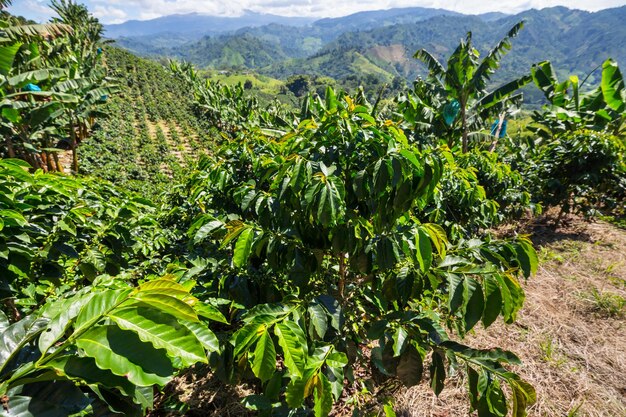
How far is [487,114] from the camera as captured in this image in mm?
8570

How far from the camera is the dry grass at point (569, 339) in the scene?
8.49ft

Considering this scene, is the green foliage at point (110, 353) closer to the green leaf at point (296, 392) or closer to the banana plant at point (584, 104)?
the green leaf at point (296, 392)

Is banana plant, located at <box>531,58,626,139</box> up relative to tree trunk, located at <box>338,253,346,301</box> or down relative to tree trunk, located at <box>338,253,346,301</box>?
up

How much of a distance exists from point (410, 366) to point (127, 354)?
146 centimetres

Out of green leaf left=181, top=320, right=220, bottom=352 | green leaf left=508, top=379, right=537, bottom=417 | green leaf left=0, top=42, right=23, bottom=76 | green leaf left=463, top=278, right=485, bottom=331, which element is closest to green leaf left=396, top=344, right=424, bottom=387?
green leaf left=463, top=278, right=485, bottom=331

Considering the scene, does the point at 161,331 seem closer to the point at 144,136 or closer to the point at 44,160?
the point at 44,160

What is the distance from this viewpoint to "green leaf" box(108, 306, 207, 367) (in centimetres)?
81

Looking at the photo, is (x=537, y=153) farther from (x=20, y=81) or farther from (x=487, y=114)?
(x=20, y=81)

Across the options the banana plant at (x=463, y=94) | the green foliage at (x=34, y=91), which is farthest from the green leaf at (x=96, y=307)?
the banana plant at (x=463, y=94)

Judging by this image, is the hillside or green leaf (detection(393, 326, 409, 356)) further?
the hillside

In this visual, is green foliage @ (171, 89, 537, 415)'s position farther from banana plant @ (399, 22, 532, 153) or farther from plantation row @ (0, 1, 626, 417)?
banana plant @ (399, 22, 532, 153)

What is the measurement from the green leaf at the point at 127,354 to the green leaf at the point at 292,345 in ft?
1.93

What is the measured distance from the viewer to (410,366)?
5.69ft

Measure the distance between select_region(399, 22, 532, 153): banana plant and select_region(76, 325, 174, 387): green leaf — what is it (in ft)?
24.6
